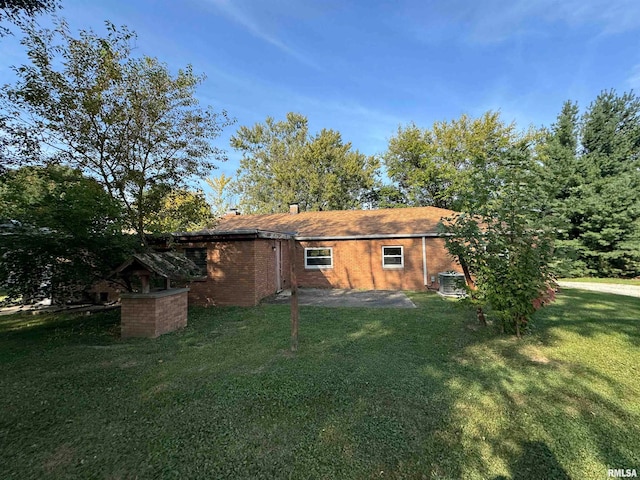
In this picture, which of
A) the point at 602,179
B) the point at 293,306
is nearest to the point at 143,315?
the point at 293,306

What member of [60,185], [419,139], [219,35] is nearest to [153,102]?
[60,185]

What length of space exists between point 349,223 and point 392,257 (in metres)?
3.25

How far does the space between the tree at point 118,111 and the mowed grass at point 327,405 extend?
165 inches

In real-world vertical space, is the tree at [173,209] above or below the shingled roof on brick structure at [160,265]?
above

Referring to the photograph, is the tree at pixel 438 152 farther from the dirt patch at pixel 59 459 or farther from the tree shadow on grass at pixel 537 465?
the dirt patch at pixel 59 459

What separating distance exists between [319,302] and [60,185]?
758cm

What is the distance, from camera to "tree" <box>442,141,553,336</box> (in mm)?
5469

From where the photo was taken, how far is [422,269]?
13188 mm

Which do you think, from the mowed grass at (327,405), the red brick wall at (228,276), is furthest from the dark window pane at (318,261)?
the mowed grass at (327,405)

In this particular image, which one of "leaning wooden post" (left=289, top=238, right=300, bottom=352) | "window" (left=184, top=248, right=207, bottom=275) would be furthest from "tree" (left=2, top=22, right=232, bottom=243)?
"leaning wooden post" (left=289, top=238, right=300, bottom=352)

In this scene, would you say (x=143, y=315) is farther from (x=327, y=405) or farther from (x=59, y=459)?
(x=327, y=405)

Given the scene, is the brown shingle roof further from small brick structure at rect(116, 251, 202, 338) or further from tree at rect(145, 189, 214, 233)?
small brick structure at rect(116, 251, 202, 338)

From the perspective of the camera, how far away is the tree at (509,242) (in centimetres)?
547

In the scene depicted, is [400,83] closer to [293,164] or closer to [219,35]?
[219,35]
